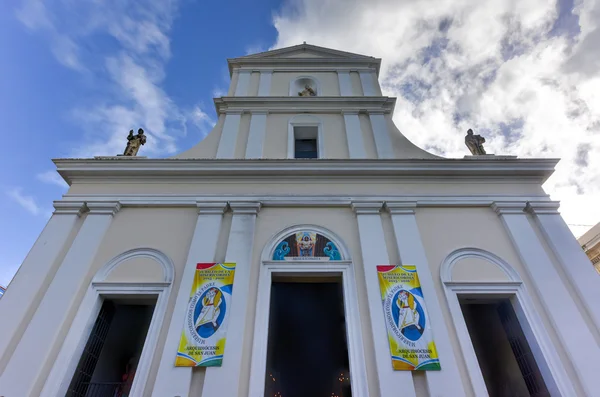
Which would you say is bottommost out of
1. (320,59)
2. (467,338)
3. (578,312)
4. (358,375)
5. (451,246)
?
(358,375)

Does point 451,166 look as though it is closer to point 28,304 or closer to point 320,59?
point 320,59

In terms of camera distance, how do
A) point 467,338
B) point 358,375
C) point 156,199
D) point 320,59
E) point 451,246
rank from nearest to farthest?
point 358,375 < point 467,338 < point 451,246 < point 156,199 < point 320,59

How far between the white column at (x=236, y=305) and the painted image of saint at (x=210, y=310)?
27 cm

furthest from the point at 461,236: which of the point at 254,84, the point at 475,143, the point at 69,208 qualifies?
the point at 69,208

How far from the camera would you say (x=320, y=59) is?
1371cm

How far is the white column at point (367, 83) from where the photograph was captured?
1233 centimetres

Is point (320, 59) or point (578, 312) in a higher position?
point (320, 59)

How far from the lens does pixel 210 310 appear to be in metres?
7.15

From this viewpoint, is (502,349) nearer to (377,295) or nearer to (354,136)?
(377,295)

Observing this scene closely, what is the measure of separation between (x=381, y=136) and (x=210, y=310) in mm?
7108

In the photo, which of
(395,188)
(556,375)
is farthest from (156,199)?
(556,375)

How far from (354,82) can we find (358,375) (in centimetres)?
1007

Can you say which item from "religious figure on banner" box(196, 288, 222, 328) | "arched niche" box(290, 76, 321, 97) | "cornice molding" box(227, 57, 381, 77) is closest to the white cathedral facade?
"religious figure on banner" box(196, 288, 222, 328)

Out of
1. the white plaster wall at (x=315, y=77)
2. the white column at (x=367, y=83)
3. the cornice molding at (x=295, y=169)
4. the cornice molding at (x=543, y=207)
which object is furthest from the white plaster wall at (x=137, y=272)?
the cornice molding at (x=543, y=207)
